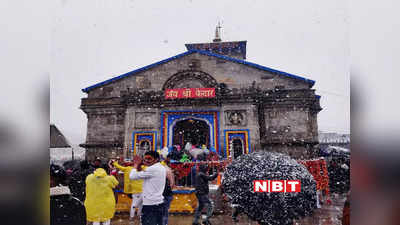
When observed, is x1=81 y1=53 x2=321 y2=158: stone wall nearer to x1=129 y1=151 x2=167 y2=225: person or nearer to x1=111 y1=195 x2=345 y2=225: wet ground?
x1=111 y1=195 x2=345 y2=225: wet ground

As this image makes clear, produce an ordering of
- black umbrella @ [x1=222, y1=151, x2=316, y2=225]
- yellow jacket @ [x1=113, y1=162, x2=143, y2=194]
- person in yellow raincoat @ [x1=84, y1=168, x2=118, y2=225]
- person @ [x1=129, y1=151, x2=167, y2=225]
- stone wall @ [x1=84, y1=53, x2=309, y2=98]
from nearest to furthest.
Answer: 1. black umbrella @ [x1=222, y1=151, x2=316, y2=225]
2. person @ [x1=129, y1=151, x2=167, y2=225]
3. person in yellow raincoat @ [x1=84, y1=168, x2=118, y2=225]
4. yellow jacket @ [x1=113, y1=162, x2=143, y2=194]
5. stone wall @ [x1=84, y1=53, x2=309, y2=98]

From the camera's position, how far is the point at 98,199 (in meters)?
3.89

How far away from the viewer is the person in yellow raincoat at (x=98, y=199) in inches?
153

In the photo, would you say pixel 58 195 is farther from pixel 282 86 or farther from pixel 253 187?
pixel 282 86

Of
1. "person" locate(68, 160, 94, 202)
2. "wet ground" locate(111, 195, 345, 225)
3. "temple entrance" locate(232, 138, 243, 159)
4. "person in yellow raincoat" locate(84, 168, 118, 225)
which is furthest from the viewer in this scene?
"temple entrance" locate(232, 138, 243, 159)

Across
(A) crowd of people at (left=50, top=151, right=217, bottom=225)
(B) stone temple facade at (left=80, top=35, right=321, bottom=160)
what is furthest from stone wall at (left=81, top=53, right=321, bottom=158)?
(A) crowd of people at (left=50, top=151, right=217, bottom=225)

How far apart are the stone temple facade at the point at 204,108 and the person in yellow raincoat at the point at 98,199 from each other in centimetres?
721

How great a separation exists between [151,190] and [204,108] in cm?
788

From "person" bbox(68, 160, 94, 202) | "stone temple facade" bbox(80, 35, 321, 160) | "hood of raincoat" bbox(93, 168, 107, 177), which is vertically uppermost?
"stone temple facade" bbox(80, 35, 321, 160)

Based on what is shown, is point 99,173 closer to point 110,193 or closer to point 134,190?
point 110,193

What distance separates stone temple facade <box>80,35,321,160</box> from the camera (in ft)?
34.9

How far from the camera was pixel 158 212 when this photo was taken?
345 centimetres

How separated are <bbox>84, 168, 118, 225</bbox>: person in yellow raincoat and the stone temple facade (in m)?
7.21
